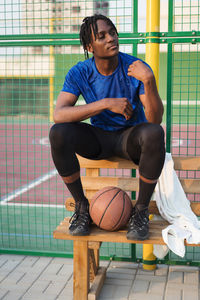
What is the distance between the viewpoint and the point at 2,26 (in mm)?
4195

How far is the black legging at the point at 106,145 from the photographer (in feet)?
9.61

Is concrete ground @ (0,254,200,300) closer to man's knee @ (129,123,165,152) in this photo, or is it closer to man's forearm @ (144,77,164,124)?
man's knee @ (129,123,165,152)

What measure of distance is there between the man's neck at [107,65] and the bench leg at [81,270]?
129cm

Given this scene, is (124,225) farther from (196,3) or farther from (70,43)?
(196,3)

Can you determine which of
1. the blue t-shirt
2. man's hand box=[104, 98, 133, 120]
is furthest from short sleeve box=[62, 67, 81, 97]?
man's hand box=[104, 98, 133, 120]

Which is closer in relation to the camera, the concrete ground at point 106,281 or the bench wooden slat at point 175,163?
the concrete ground at point 106,281

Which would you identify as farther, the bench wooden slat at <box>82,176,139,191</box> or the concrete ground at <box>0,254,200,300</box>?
the bench wooden slat at <box>82,176,139,191</box>

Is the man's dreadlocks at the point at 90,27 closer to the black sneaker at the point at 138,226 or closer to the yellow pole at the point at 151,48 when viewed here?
the yellow pole at the point at 151,48

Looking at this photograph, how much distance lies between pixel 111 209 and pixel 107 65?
3.57 ft

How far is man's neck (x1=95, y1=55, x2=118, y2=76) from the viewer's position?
10.8 feet

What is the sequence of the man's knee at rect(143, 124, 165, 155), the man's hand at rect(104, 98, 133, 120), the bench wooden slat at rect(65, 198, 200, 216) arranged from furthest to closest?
1. the bench wooden slat at rect(65, 198, 200, 216)
2. the man's hand at rect(104, 98, 133, 120)
3. the man's knee at rect(143, 124, 165, 155)

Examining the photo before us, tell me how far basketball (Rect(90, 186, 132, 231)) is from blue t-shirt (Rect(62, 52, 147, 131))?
0.59 metres

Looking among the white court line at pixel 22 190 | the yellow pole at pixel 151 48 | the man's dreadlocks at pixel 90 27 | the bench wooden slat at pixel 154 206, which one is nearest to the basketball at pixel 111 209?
the bench wooden slat at pixel 154 206

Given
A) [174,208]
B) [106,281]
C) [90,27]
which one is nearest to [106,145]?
[174,208]
